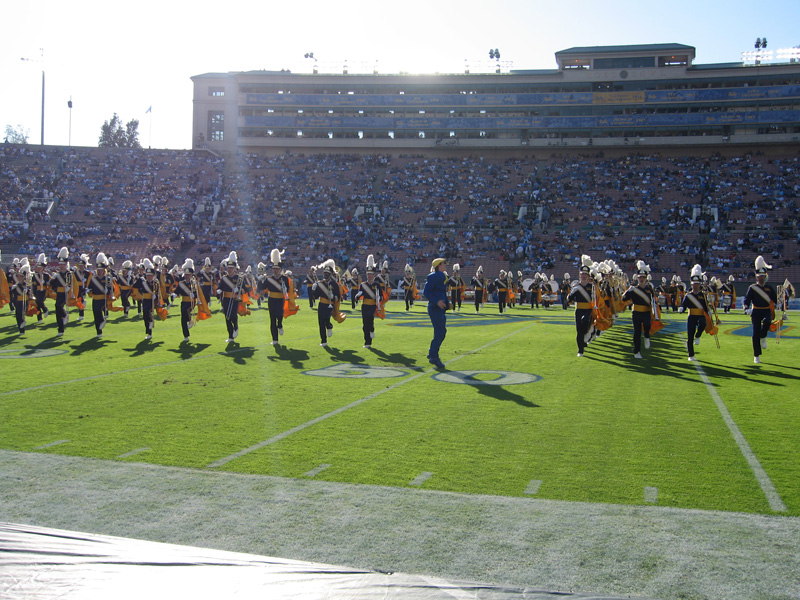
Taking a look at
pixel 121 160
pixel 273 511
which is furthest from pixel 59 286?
pixel 121 160

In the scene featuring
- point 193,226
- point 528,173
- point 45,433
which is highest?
point 528,173

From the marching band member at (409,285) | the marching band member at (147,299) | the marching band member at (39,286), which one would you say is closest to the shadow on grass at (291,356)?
the marching band member at (147,299)

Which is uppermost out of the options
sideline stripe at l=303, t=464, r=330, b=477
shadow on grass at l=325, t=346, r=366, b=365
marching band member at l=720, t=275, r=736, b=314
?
marching band member at l=720, t=275, r=736, b=314

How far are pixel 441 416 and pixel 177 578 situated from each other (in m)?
5.37

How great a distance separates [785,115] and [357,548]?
5915cm

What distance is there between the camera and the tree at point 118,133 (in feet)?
336

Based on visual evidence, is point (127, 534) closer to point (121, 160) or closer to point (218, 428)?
point (218, 428)

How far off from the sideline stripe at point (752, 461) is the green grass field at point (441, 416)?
19mm

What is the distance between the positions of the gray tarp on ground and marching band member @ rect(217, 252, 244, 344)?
12556 millimetres

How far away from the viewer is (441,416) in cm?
753

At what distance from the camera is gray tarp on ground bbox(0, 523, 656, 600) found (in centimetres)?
219

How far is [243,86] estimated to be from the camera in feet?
196

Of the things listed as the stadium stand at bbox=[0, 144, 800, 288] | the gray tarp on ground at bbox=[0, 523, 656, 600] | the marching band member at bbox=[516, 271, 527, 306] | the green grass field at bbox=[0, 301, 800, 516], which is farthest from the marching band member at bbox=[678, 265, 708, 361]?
the stadium stand at bbox=[0, 144, 800, 288]

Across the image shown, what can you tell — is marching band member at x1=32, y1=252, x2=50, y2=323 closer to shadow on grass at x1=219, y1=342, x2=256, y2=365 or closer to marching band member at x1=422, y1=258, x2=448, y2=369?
shadow on grass at x1=219, y1=342, x2=256, y2=365
